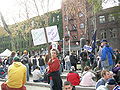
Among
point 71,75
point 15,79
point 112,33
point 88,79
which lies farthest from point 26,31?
point 15,79

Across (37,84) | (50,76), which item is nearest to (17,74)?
(50,76)

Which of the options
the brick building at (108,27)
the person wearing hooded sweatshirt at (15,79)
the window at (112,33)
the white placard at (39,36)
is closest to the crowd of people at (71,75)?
the person wearing hooded sweatshirt at (15,79)

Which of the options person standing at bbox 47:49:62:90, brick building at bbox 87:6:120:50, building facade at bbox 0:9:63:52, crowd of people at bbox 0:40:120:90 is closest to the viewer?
crowd of people at bbox 0:40:120:90

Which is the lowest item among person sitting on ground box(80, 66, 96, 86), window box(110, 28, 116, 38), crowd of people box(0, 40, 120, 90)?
person sitting on ground box(80, 66, 96, 86)

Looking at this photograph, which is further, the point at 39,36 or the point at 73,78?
the point at 39,36

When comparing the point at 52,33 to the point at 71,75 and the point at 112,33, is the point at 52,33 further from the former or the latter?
the point at 112,33

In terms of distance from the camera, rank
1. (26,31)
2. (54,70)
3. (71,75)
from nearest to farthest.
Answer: (54,70), (71,75), (26,31)

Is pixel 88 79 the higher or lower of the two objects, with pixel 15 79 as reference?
lower

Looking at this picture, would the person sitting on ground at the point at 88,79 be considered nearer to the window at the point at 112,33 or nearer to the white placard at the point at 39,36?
the white placard at the point at 39,36

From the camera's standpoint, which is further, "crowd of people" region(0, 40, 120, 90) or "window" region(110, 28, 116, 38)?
"window" region(110, 28, 116, 38)

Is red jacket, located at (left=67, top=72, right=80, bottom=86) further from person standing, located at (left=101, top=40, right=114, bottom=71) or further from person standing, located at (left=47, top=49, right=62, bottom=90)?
person standing, located at (left=47, top=49, right=62, bottom=90)

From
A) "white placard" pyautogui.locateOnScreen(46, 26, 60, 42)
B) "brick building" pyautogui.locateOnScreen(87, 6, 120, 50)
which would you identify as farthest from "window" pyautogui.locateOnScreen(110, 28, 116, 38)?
"white placard" pyautogui.locateOnScreen(46, 26, 60, 42)

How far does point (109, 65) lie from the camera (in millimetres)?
10086

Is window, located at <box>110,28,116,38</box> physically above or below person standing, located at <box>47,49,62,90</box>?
above
